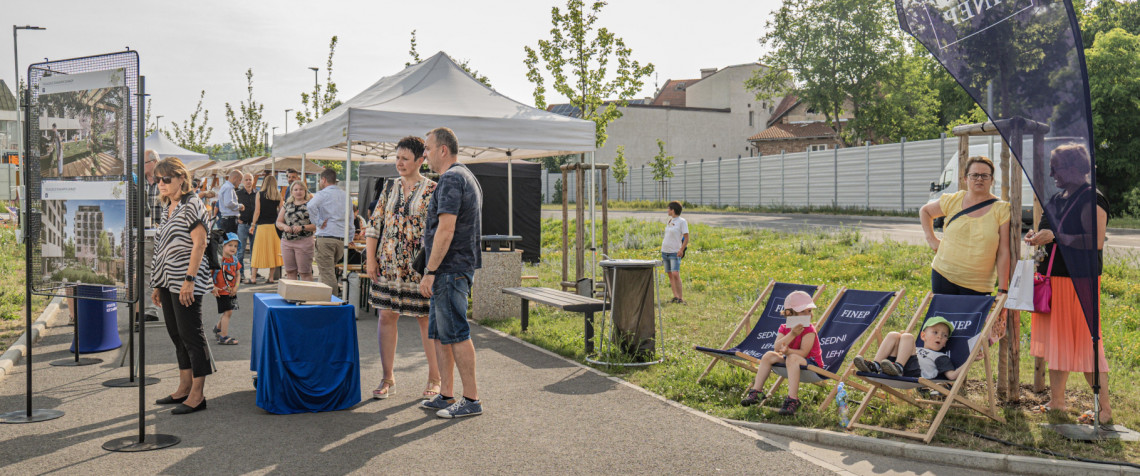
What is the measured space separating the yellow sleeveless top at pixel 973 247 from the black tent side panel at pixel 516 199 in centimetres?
1164

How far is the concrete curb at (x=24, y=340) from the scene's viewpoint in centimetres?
731

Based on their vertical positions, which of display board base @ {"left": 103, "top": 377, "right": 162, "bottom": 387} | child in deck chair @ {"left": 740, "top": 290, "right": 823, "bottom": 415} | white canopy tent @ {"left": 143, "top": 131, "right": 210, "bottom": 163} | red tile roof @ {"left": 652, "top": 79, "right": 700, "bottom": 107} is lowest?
display board base @ {"left": 103, "top": 377, "right": 162, "bottom": 387}

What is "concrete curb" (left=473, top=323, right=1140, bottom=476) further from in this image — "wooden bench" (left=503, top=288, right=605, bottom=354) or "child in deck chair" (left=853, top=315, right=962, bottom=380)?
"wooden bench" (left=503, top=288, right=605, bottom=354)

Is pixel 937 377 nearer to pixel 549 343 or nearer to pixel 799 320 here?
pixel 799 320

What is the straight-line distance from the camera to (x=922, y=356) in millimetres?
5730

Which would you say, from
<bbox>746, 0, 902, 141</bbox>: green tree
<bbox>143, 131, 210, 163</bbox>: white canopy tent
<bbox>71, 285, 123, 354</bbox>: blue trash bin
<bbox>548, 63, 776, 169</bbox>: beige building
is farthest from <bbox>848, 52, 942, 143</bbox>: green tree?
<bbox>71, 285, 123, 354</bbox>: blue trash bin

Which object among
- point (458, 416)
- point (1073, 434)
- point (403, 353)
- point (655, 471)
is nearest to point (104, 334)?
point (403, 353)

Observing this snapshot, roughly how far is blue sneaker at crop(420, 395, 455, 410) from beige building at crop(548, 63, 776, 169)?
54.4 meters

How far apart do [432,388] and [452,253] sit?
125 cm

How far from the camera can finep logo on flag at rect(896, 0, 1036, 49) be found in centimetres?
503

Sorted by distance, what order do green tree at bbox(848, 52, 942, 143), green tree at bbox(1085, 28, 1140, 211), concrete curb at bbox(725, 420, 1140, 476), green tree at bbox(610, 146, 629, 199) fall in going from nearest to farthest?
concrete curb at bbox(725, 420, 1140, 476) → green tree at bbox(1085, 28, 1140, 211) → green tree at bbox(610, 146, 629, 199) → green tree at bbox(848, 52, 942, 143)

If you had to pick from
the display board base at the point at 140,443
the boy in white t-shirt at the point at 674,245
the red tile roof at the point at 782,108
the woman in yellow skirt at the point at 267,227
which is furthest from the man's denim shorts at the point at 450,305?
the red tile roof at the point at 782,108

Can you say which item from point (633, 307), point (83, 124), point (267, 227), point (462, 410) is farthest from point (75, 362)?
point (267, 227)

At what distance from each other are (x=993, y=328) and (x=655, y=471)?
106 inches
